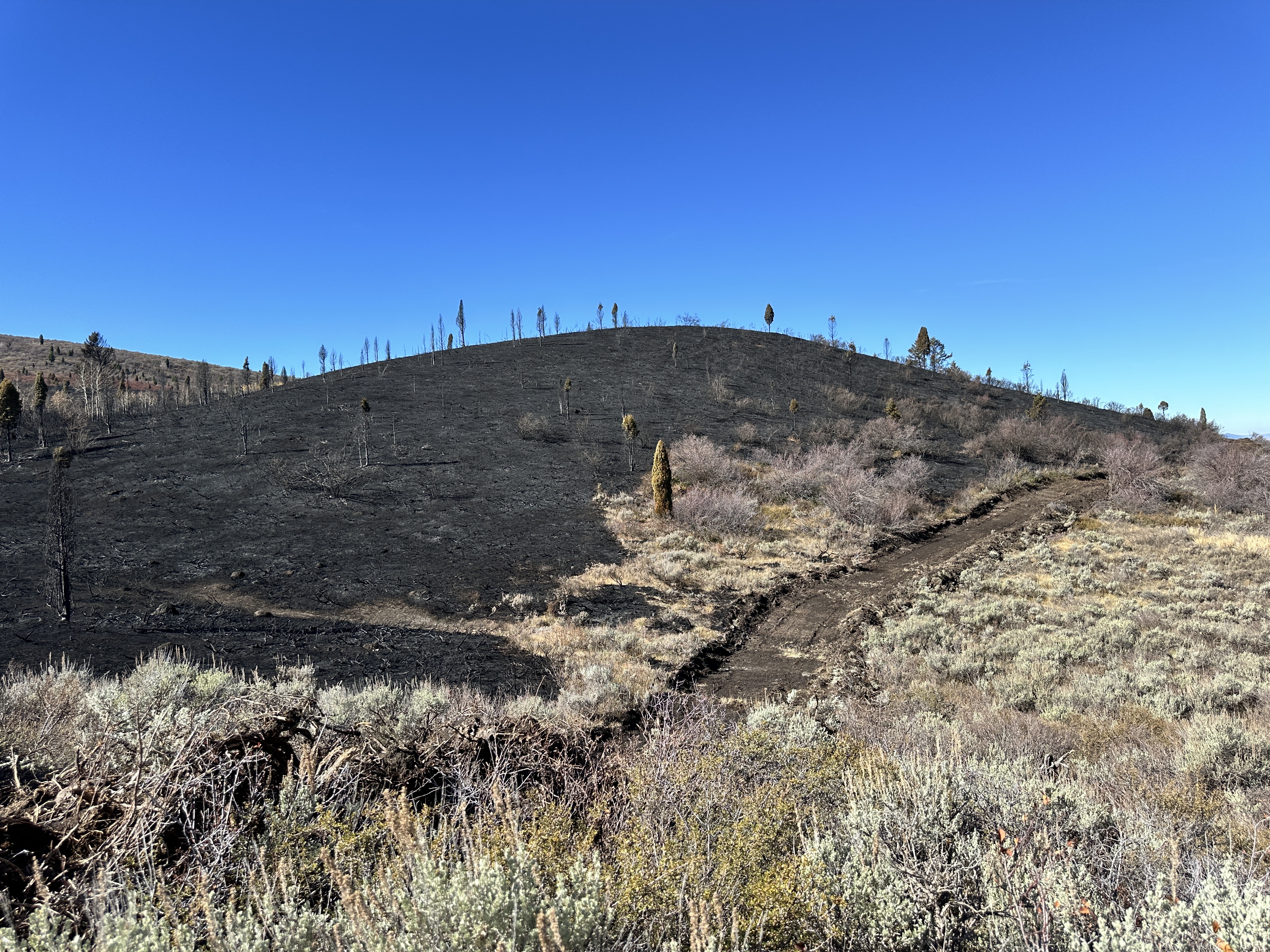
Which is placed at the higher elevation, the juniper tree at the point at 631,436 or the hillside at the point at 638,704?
the juniper tree at the point at 631,436

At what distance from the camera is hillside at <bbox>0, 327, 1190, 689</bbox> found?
13.2 meters

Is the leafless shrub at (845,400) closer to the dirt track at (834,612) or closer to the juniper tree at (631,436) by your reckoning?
the juniper tree at (631,436)

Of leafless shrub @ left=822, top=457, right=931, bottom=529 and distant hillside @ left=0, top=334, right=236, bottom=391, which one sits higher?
distant hillside @ left=0, top=334, right=236, bottom=391

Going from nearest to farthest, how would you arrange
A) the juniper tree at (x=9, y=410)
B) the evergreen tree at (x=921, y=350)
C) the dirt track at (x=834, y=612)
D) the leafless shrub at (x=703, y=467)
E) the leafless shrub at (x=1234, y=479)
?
the dirt track at (x=834, y=612) → the leafless shrub at (x=1234, y=479) → the leafless shrub at (x=703, y=467) → the juniper tree at (x=9, y=410) → the evergreen tree at (x=921, y=350)

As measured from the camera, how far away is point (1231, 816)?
4.23 meters

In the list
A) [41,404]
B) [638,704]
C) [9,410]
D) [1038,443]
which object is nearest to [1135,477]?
[1038,443]

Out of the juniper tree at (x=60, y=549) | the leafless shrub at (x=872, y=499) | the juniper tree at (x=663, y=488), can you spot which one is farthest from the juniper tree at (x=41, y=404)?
the leafless shrub at (x=872, y=499)

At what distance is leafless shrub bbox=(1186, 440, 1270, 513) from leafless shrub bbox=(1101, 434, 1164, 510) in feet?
4.38

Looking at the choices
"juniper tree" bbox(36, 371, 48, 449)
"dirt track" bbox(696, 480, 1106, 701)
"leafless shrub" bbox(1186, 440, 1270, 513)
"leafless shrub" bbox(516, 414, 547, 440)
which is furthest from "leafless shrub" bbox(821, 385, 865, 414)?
"juniper tree" bbox(36, 371, 48, 449)

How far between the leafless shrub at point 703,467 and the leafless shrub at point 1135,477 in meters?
16.1

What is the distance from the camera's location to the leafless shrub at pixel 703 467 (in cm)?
2836

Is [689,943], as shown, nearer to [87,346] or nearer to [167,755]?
[167,755]

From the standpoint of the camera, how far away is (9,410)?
3173 centimetres

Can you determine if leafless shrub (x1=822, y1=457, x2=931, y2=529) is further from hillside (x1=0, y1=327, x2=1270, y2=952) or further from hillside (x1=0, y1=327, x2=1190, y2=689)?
hillside (x1=0, y1=327, x2=1190, y2=689)
